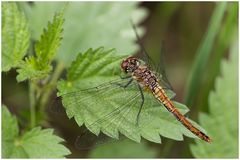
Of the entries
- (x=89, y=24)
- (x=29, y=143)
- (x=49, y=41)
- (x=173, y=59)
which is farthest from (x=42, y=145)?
(x=173, y=59)

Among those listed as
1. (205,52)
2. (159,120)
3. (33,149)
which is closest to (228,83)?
(205,52)

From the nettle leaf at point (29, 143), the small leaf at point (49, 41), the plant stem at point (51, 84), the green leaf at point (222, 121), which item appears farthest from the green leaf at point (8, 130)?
the green leaf at point (222, 121)

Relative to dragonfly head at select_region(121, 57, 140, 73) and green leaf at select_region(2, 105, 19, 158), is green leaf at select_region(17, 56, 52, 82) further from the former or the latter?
dragonfly head at select_region(121, 57, 140, 73)

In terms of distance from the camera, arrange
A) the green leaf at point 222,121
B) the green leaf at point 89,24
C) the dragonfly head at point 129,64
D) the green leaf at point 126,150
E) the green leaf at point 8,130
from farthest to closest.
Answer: the green leaf at point 126,150
the green leaf at point 89,24
the green leaf at point 222,121
the dragonfly head at point 129,64
the green leaf at point 8,130

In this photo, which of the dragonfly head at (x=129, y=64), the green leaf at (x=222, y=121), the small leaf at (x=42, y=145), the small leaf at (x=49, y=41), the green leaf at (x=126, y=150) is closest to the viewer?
the small leaf at (x=49, y=41)

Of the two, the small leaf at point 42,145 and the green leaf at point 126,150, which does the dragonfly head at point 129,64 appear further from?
the green leaf at point 126,150

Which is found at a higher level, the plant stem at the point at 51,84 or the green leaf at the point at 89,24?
the green leaf at the point at 89,24

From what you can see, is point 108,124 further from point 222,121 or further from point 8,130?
point 222,121
